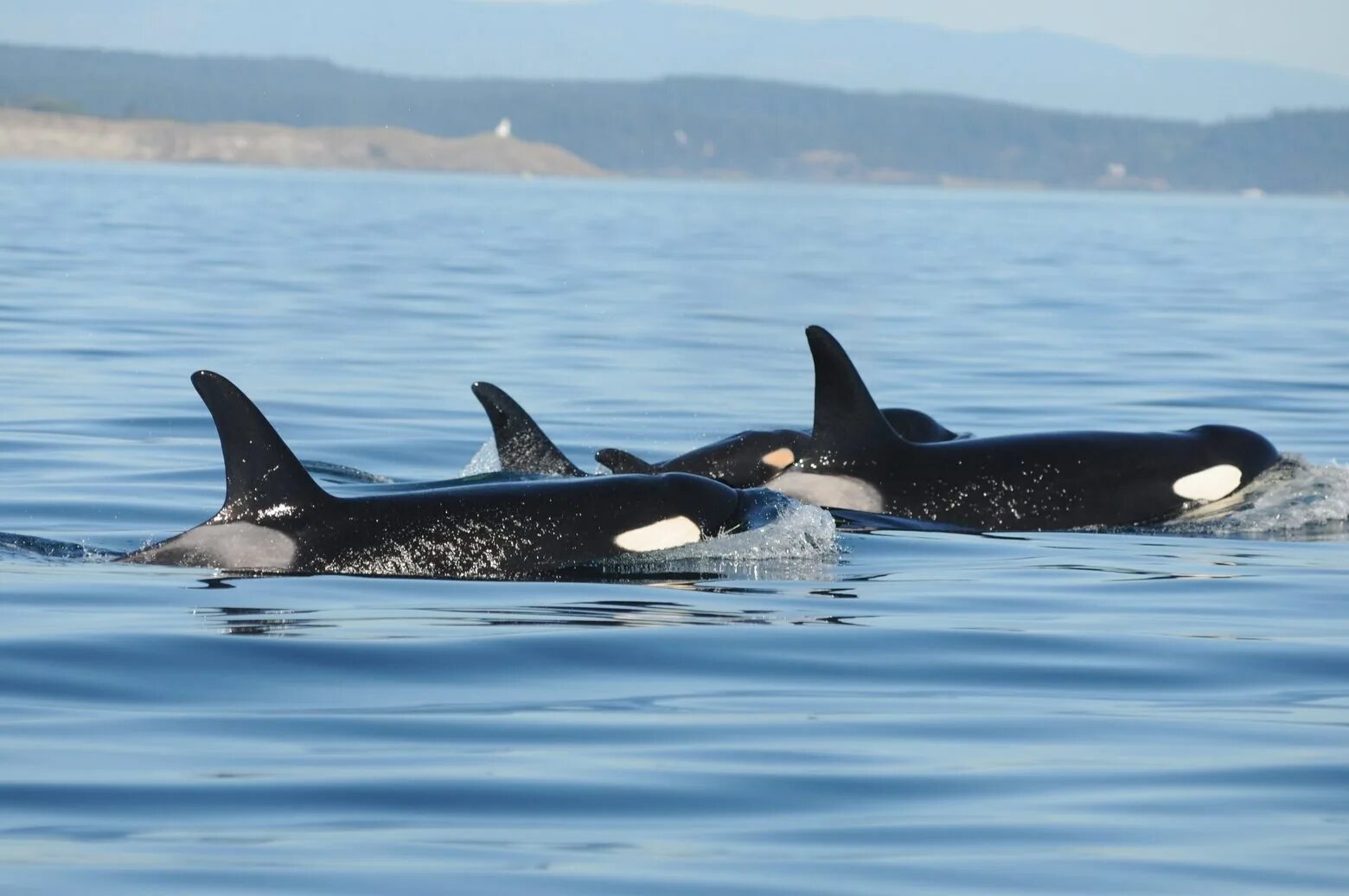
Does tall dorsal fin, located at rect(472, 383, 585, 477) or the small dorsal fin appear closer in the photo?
the small dorsal fin

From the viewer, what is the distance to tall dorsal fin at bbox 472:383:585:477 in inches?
393

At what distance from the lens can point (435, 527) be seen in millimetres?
7723

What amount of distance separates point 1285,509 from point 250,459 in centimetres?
496

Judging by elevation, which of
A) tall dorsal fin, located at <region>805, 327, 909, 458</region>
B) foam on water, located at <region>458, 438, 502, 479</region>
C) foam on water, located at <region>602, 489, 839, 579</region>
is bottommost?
foam on water, located at <region>602, 489, 839, 579</region>

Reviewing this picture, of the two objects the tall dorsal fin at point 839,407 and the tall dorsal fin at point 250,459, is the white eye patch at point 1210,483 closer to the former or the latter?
the tall dorsal fin at point 839,407

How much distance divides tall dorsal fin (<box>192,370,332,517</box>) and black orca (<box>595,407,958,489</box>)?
2.48 metres

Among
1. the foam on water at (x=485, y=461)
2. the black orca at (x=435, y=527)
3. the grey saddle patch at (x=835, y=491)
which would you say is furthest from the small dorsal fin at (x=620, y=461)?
the black orca at (x=435, y=527)

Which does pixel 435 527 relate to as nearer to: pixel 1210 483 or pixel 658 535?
pixel 658 535

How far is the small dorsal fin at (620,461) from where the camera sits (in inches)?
389

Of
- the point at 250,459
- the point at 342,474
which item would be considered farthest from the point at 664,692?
the point at 342,474

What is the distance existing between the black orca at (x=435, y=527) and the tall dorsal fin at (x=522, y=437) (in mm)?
1993

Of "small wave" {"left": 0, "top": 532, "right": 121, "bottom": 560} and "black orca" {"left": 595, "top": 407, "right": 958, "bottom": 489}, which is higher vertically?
"black orca" {"left": 595, "top": 407, "right": 958, "bottom": 489}

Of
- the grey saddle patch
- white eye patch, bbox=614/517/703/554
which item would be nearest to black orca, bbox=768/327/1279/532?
the grey saddle patch

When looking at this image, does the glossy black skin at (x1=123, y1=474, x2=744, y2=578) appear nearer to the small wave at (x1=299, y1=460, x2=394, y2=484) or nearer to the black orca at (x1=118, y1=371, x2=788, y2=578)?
the black orca at (x1=118, y1=371, x2=788, y2=578)
